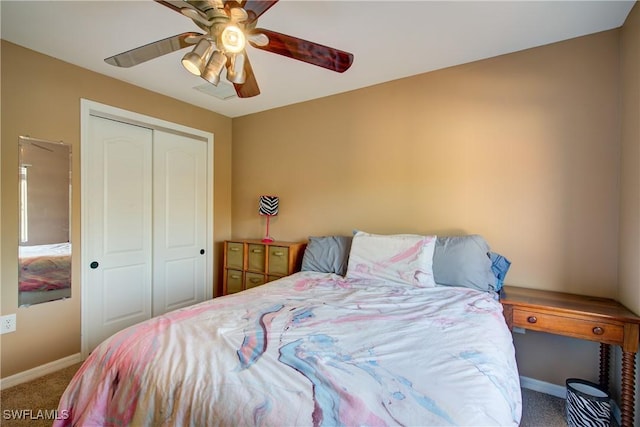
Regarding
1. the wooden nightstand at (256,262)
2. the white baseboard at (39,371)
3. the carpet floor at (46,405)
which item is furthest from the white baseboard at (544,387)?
the white baseboard at (39,371)

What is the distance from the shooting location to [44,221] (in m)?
2.31

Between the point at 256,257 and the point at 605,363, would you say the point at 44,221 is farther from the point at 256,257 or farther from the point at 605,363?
the point at 605,363

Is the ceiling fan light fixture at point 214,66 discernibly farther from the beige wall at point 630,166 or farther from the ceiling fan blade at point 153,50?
the beige wall at point 630,166

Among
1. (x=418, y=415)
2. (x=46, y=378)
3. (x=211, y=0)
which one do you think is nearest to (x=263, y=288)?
(x=418, y=415)

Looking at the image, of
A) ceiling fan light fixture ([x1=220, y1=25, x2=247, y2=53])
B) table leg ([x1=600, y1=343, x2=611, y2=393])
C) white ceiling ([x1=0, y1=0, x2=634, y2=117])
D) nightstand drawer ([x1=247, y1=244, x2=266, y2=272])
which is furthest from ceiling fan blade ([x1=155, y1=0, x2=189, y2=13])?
table leg ([x1=600, y1=343, x2=611, y2=393])

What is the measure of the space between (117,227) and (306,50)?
7.93 ft

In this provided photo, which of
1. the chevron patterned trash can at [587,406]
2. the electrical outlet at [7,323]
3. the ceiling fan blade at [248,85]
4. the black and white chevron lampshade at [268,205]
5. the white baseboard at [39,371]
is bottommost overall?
the white baseboard at [39,371]

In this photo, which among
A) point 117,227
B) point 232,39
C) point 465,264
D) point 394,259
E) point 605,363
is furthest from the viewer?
point 117,227

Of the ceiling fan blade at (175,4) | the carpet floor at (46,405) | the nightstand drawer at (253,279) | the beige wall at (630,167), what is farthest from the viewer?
the nightstand drawer at (253,279)

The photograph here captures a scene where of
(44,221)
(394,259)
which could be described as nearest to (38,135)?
(44,221)

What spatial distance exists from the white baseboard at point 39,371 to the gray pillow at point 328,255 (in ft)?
6.64

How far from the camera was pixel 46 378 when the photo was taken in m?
2.28

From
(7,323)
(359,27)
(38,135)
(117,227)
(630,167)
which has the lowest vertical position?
(7,323)

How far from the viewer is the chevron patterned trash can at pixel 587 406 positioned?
166cm
